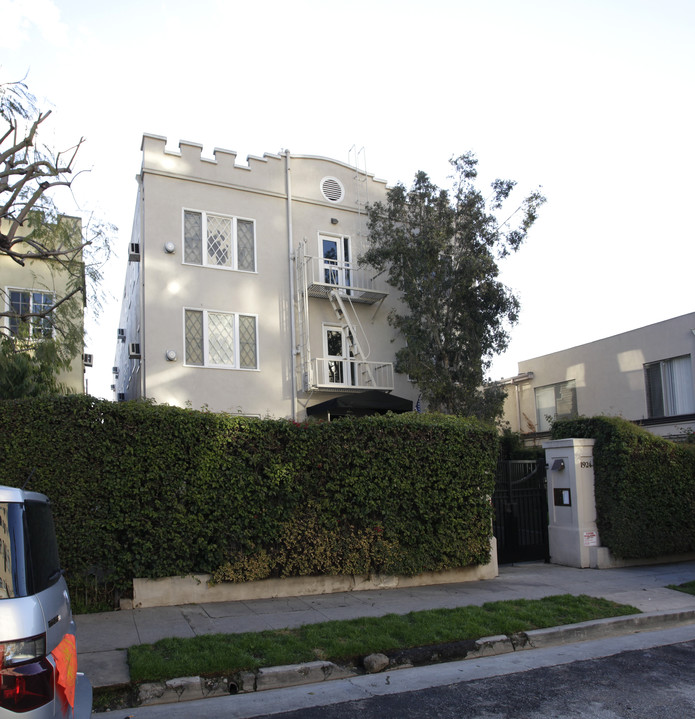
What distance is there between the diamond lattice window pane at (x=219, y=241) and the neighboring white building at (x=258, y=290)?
0.10ft

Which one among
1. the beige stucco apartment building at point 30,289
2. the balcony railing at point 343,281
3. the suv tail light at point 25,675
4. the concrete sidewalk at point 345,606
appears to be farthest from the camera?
the balcony railing at point 343,281

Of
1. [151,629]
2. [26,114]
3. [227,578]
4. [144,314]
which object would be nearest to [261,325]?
[144,314]

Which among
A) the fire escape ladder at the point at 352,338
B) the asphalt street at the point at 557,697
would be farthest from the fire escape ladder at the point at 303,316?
the asphalt street at the point at 557,697

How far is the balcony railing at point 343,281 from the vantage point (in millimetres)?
18062

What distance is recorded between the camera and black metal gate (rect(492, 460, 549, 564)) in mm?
12234

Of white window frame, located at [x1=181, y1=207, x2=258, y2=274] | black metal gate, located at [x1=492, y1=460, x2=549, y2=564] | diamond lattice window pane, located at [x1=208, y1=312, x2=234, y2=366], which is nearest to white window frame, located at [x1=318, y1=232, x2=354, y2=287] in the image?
white window frame, located at [x1=181, y1=207, x2=258, y2=274]

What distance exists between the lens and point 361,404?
16.7 meters

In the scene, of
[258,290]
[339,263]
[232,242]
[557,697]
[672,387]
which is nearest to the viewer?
[557,697]

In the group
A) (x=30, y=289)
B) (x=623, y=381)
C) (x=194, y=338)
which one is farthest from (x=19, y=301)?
(x=623, y=381)

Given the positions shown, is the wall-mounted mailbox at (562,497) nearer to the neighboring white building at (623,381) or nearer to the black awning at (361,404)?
the black awning at (361,404)

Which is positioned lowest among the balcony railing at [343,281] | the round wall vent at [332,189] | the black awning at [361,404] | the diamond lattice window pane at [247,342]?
the black awning at [361,404]

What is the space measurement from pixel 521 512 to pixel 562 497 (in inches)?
33.5

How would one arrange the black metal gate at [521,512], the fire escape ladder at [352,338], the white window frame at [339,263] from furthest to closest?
the white window frame at [339,263]
the fire escape ladder at [352,338]
the black metal gate at [521,512]

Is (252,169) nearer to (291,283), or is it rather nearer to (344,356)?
(291,283)
